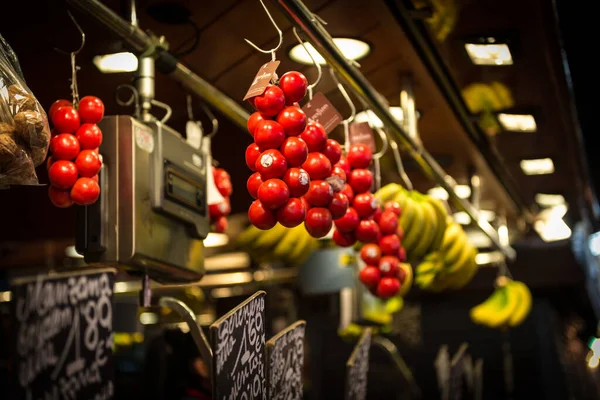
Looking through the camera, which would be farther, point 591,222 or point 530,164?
point 591,222

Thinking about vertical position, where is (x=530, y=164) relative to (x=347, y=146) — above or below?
above

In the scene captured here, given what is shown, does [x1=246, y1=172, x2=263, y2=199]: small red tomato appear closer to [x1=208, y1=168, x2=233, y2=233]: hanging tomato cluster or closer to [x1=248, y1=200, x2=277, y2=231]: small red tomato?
[x1=248, y1=200, x2=277, y2=231]: small red tomato

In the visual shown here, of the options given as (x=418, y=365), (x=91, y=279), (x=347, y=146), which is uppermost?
(x=347, y=146)

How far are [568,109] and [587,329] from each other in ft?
27.7

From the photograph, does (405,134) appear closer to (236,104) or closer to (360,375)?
(236,104)

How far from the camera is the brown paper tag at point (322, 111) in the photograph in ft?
9.45

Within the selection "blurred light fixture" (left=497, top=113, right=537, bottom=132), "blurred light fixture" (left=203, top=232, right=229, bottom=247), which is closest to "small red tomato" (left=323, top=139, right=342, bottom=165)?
"blurred light fixture" (left=497, top=113, right=537, bottom=132)

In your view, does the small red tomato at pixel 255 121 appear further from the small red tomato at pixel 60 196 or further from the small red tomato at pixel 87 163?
the small red tomato at pixel 60 196

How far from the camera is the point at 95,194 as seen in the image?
8.76 ft

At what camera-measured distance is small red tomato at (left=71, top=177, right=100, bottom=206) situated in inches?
103

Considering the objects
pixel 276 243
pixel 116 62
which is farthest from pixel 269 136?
pixel 276 243

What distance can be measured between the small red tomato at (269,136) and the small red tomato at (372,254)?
1168 mm

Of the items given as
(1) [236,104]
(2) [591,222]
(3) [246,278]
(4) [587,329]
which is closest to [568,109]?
(1) [236,104]

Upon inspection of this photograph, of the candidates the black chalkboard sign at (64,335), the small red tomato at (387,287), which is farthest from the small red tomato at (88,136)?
the small red tomato at (387,287)
